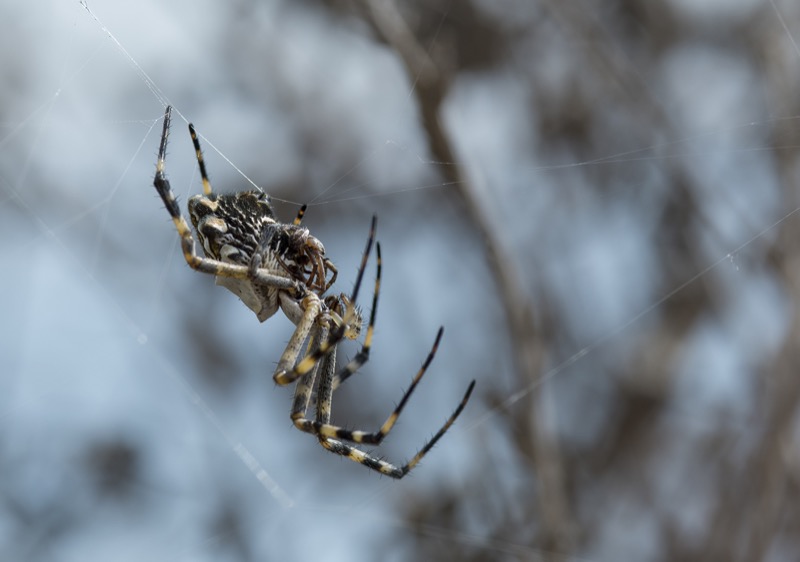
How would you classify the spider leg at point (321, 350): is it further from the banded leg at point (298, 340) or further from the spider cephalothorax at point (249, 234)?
the spider cephalothorax at point (249, 234)

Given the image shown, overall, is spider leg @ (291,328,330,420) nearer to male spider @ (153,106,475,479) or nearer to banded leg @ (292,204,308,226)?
male spider @ (153,106,475,479)

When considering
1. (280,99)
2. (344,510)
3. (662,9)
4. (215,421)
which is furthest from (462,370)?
(662,9)

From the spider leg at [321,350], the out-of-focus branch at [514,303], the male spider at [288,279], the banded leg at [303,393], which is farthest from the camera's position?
the out-of-focus branch at [514,303]

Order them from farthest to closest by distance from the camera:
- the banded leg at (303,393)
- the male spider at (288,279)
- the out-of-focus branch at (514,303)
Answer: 1. the out-of-focus branch at (514,303)
2. the banded leg at (303,393)
3. the male spider at (288,279)

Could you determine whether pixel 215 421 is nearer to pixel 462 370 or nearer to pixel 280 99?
pixel 462 370

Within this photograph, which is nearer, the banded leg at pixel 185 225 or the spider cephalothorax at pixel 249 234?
the banded leg at pixel 185 225

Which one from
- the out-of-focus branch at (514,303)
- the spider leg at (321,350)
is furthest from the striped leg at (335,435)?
the out-of-focus branch at (514,303)

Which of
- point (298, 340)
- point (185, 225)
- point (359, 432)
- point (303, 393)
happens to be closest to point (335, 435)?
point (359, 432)
